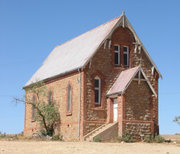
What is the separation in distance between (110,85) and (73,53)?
6.21 metres

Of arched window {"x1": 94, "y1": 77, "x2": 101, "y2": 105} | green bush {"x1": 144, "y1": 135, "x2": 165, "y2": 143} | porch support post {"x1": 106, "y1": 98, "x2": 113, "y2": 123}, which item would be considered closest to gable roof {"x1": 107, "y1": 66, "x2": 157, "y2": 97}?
porch support post {"x1": 106, "y1": 98, "x2": 113, "y2": 123}

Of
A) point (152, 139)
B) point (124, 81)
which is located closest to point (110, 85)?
point (124, 81)

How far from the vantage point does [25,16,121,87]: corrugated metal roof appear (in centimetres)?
3619

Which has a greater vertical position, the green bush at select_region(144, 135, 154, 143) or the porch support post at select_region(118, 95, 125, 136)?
the porch support post at select_region(118, 95, 125, 136)

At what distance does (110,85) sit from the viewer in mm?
35812

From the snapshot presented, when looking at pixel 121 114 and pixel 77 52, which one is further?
pixel 77 52

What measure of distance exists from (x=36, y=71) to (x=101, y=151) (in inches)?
982

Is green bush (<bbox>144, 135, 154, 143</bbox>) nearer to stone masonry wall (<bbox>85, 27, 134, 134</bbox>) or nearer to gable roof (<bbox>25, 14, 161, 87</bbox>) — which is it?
stone masonry wall (<bbox>85, 27, 134, 134</bbox>)

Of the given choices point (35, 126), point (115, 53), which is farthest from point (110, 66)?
point (35, 126)

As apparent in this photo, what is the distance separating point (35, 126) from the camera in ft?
141

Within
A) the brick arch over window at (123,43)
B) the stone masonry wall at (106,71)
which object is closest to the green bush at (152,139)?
the stone masonry wall at (106,71)

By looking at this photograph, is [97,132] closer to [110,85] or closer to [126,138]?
[126,138]

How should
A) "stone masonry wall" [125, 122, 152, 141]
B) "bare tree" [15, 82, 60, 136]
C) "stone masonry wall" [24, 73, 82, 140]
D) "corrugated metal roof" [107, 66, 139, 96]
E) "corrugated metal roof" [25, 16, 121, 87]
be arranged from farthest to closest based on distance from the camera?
1. "bare tree" [15, 82, 60, 136]
2. "corrugated metal roof" [25, 16, 121, 87]
3. "stone masonry wall" [24, 73, 82, 140]
4. "corrugated metal roof" [107, 66, 139, 96]
5. "stone masonry wall" [125, 122, 152, 141]

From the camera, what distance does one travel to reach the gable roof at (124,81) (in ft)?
111
